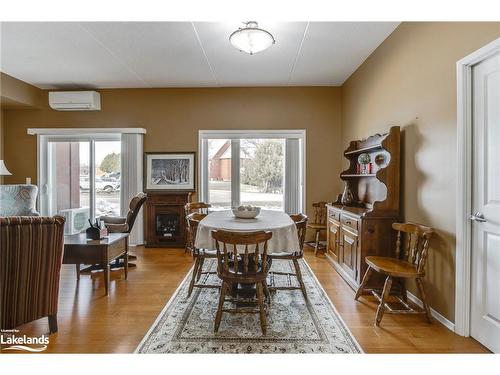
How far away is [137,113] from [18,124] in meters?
2.26

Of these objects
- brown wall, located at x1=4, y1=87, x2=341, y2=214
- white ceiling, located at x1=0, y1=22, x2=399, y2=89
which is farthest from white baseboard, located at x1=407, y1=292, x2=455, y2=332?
white ceiling, located at x1=0, y1=22, x2=399, y2=89

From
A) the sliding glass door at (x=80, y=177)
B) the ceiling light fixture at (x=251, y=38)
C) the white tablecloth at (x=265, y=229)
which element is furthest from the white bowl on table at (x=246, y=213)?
the sliding glass door at (x=80, y=177)

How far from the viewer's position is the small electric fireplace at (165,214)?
4.78m

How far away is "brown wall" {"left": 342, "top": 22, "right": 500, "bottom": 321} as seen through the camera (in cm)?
219

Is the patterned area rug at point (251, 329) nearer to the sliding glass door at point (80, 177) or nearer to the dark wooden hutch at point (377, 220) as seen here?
the dark wooden hutch at point (377, 220)

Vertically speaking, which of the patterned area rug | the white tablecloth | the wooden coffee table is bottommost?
the patterned area rug

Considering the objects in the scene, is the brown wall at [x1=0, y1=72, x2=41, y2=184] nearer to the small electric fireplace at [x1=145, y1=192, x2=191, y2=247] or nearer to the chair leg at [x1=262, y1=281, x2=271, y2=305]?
the small electric fireplace at [x1=145, y1=192, x2=191, y2=247]

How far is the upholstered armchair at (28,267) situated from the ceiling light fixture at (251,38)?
2282 millimetres

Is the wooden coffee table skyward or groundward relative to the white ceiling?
groundward

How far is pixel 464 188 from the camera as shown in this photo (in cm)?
208

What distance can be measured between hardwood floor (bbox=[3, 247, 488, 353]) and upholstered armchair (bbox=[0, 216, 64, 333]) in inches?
11.9

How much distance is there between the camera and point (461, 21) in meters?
2.10

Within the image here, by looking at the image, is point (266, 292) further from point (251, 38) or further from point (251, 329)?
point (251, 38)
